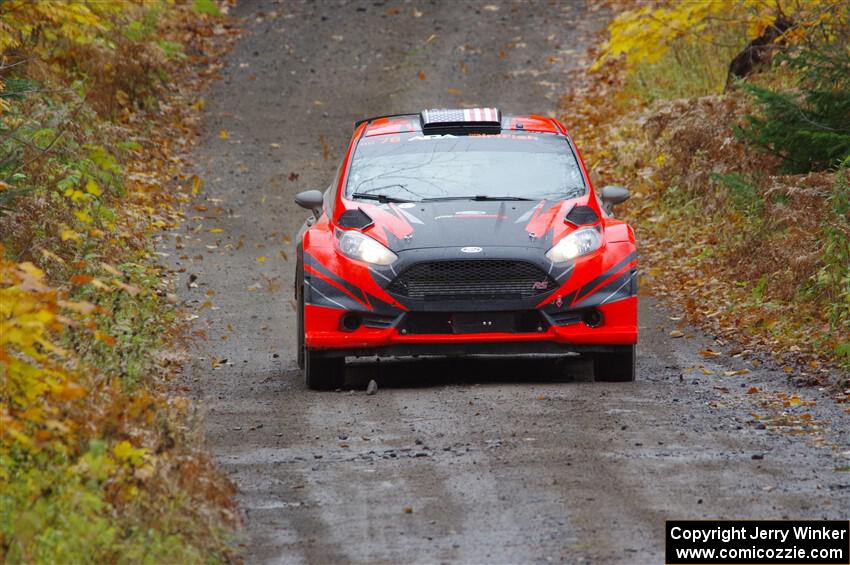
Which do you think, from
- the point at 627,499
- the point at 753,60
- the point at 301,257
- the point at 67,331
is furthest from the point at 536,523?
the point at 753,60

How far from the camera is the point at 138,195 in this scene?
18.2m

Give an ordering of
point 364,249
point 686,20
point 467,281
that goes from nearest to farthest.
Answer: point 467,281
point 364,249
point 686,20

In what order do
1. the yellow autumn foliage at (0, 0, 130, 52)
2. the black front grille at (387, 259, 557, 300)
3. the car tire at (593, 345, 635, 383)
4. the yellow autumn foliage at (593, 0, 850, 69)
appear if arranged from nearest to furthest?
1. the black front grille at (387, 259, 557, 300)
2. the car tire at (593, 345, 635, 383)
3. the yellow autumn foliage at (0, 0, 130, 52)
4. the yellow autumn foliage at (593, 0, 850, 69)

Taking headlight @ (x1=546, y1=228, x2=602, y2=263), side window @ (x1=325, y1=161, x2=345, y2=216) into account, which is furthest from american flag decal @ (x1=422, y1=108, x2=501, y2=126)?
headlight @ (x1=546, y1=228, x2=602, y2=263)

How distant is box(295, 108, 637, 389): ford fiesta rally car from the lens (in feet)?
31.2

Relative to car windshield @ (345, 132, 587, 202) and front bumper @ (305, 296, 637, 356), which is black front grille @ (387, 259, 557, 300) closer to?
front bumper @ (305, 296, 637, 356)

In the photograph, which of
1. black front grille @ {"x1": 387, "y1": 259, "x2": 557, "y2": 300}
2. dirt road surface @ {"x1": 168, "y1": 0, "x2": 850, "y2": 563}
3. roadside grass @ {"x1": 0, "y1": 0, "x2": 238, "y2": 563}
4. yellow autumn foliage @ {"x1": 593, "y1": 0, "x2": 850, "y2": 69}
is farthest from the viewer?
yellow autumn foliage @ {"x1": 593, "y1": 0, "x2": 850, "y2": 69}

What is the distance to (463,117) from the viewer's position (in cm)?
1131

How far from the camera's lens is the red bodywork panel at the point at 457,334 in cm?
955

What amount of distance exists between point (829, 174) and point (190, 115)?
1313 centimetres

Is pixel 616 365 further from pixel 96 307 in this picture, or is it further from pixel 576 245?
pixel 96 307

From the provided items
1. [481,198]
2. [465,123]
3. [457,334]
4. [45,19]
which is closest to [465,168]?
[481,198]

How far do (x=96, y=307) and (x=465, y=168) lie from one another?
16.6 ft

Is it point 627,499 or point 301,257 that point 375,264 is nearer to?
point 301,257
